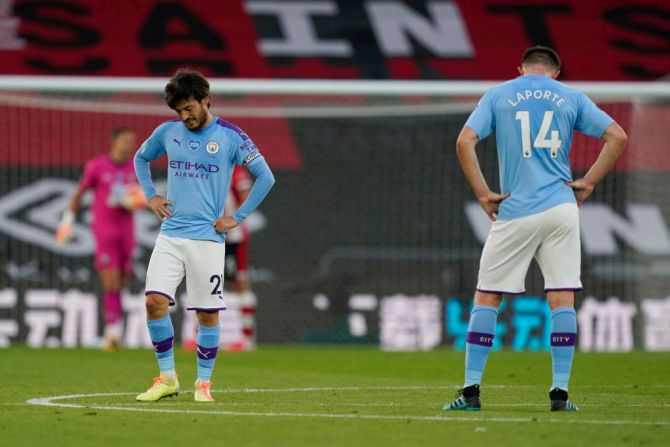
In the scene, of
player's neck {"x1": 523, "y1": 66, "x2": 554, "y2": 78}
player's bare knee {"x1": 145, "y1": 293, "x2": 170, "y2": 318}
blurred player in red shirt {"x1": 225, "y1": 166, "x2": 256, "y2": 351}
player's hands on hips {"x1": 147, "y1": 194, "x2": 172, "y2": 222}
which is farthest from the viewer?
blurred player in red shirt {"x1": 225, "y1": 166, "x2": 256, "y2": 351}

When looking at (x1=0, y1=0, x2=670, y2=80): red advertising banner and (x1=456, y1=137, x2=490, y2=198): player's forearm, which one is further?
(x1=0, y1=0, x2=670, y2=80): red advertising banner

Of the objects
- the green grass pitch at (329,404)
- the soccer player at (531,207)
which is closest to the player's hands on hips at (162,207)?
the green grass pitch at (329,404)

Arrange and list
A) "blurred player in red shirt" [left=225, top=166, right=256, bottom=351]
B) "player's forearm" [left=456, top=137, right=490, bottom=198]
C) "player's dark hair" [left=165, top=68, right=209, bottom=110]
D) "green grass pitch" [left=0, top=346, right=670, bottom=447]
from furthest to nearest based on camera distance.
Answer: "blurred player in red shirt" [left=225, top=166, right=256, bottom=351] < "player's dark hair" [left=165, top=68, right=209, bottom=110] < "player's forearm" [left=456, top=137, right=490, bottom=198] < "green grass pitch" [left=0, top=346, right=670, bottom=447]

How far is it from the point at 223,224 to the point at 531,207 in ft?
6.37

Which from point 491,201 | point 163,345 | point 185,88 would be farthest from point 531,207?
point 163,345

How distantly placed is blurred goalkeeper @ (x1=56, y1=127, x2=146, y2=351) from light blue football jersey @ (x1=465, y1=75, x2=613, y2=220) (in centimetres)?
838

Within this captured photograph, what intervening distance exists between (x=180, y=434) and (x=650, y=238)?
1420cm

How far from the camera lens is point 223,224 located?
→ 862cm

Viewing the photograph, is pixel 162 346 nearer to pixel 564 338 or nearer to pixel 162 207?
pixel 162 207

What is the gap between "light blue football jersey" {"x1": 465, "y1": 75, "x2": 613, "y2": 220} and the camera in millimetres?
7836

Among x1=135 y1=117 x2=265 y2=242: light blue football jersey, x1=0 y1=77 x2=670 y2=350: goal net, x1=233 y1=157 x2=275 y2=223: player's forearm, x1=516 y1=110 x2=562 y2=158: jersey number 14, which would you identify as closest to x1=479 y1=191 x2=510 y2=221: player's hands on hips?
x1=516 y1=110 x2=562 y2=158: jersey number 14

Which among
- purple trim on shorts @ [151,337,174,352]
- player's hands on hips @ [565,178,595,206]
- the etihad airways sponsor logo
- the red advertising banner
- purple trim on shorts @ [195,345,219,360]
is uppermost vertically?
the red advertising banner

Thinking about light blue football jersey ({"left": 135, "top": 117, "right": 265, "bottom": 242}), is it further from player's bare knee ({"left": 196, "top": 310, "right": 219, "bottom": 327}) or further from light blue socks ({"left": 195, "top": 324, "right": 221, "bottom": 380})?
light blue socks ({"left": 195, "top": 324, "right": 221, "bottom": 380})

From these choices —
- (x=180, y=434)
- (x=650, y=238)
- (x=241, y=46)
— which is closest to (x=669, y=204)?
(x=650, y=238)
